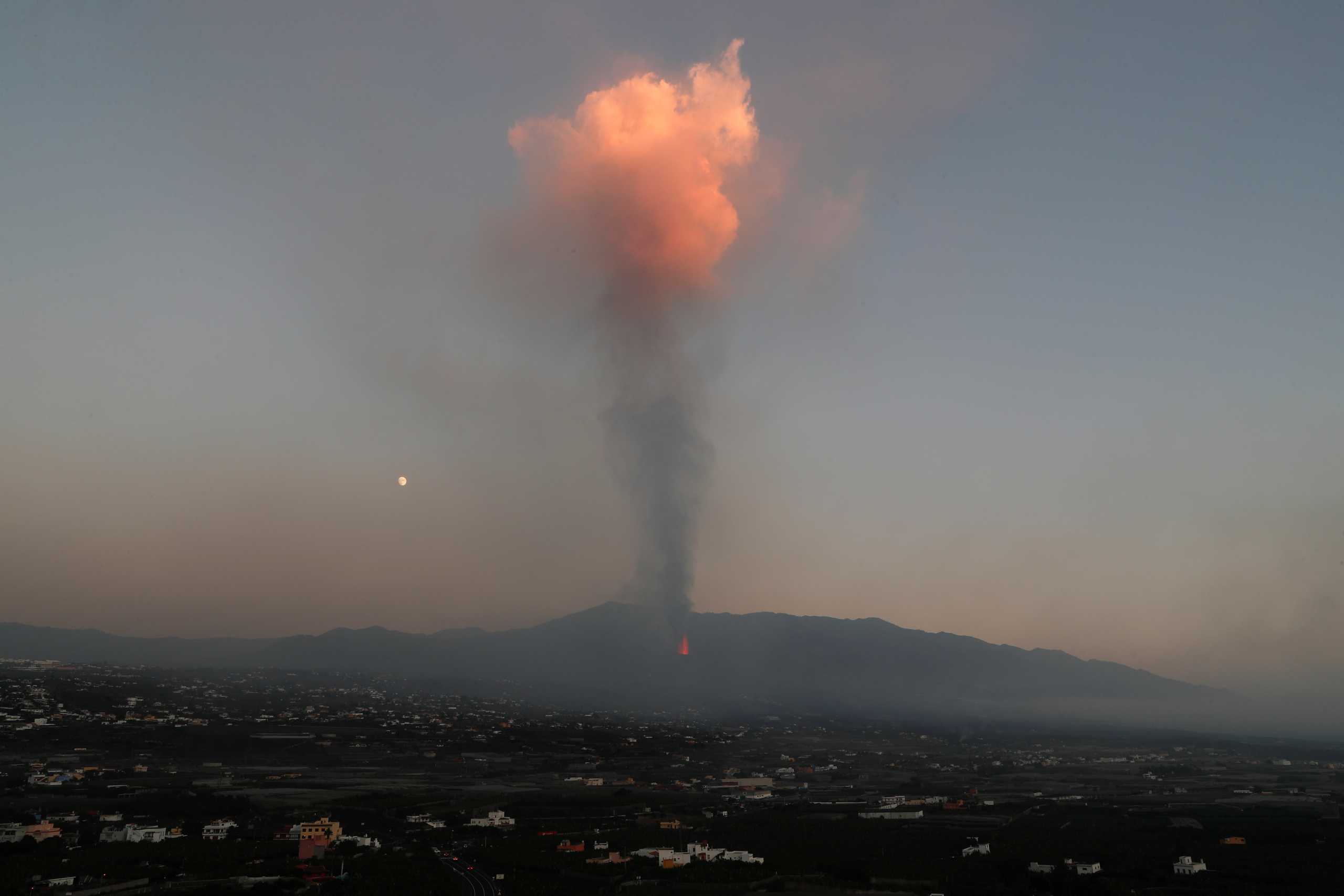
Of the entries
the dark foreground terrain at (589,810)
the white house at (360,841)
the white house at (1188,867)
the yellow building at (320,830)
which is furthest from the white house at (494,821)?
the white house at (1188,867)

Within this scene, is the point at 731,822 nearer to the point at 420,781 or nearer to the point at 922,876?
the point at 922,876

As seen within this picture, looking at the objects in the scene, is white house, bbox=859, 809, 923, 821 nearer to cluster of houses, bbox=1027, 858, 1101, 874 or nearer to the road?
cluster of houses, bbox=1027, 858, 1101, 874

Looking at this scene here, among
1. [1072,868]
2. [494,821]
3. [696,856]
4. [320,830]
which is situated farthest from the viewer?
[494,821]

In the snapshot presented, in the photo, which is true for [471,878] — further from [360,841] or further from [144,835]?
[144,835]

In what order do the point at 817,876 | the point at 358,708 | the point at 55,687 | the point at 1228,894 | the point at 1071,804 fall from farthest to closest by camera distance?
the point at 358,708
the point at 55,687
the point at 1071,804
the point at 817,876
the point at 1228,894

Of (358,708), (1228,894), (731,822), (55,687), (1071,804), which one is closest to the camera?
(1228,894)

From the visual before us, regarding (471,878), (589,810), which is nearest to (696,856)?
(471,878)

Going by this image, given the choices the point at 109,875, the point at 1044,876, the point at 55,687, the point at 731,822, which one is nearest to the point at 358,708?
the point at 55,687

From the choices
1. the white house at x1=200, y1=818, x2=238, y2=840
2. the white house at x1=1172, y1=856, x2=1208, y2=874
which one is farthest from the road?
the white house at x1=1172, y1=856, x2=1208, y2=874
